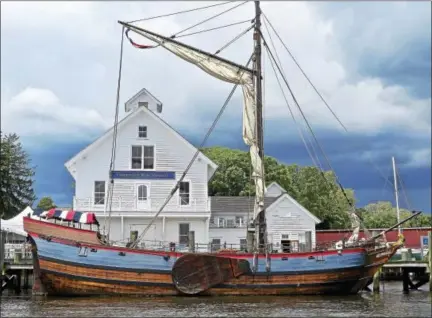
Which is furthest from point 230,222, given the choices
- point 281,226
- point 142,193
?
point 142,193

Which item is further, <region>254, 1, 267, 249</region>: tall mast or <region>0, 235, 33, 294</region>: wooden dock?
<region>0, 235, 33, 294</region>: wooden dock

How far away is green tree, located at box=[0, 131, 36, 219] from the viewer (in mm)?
52625

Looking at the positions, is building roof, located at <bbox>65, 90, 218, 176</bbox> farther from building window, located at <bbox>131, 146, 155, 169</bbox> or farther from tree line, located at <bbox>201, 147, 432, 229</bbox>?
tree line, located at <bbox>201, 147, 432, 229</bbox>

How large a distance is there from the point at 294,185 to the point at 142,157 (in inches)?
1415

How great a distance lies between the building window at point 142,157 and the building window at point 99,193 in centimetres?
226

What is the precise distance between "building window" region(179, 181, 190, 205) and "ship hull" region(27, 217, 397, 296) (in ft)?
32.6

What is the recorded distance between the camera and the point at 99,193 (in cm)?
3788

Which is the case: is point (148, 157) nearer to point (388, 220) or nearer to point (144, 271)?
point (144, 271)

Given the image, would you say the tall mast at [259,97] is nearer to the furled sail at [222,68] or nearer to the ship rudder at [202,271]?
the furled sail at [222,68]

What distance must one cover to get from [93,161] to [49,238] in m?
10.5

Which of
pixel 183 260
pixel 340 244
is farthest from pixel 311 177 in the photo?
pixel 183 260

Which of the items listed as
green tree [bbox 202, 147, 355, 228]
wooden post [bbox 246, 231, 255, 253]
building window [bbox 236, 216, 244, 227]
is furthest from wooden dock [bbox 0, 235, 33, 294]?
green tree [bbox 202, 147, 355, 228]

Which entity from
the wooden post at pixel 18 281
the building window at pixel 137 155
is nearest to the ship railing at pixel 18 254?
the wooden post at pixel 18 281

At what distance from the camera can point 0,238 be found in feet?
106
